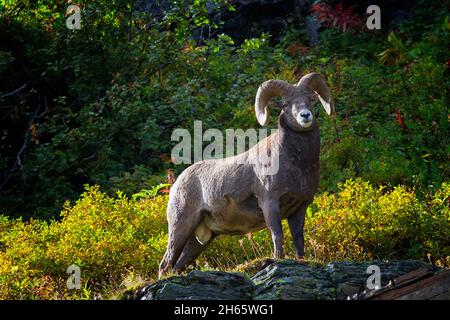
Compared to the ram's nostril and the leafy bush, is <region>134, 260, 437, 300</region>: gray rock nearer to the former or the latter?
the ram's nostril

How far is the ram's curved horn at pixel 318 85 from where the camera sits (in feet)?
29.9

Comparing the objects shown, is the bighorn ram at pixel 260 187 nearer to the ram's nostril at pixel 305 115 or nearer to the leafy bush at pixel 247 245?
the ram's nostril at pixel 305 115

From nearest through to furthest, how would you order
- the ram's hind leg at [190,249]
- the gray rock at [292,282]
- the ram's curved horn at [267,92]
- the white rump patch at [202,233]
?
the gray rock at [292,282] < the ram's curved horn at [267,92] < the white rump patch at [202,233] < the ram's hind leg at [190,249]

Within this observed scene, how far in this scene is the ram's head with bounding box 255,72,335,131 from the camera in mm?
8758

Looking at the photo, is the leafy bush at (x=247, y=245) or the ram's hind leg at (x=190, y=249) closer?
the ram's hind leg at (x=190, y=249)

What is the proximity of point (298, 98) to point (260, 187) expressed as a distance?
98 cm

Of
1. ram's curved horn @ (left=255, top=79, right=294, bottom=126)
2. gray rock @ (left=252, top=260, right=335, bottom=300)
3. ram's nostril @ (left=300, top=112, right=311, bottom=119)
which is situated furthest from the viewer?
ram's curved horn @ (left=255, top=79, right=294, bottom=126)

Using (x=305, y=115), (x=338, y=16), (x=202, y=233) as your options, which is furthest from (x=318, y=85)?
(x=338, y=16)

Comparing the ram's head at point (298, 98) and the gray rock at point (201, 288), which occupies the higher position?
the ram's head at point (298, 98)

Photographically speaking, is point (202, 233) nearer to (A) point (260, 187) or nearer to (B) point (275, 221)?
(A) point (260, 187)

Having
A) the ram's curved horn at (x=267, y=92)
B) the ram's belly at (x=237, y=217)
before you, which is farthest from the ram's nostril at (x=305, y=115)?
the ram's belly at (x=237, y=217)

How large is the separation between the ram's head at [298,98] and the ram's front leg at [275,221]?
2.71ft

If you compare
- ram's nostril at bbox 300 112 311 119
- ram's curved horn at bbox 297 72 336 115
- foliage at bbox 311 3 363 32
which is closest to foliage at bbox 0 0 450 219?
foliage at bbox 311 3 363 32

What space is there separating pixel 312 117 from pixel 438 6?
415 inches
